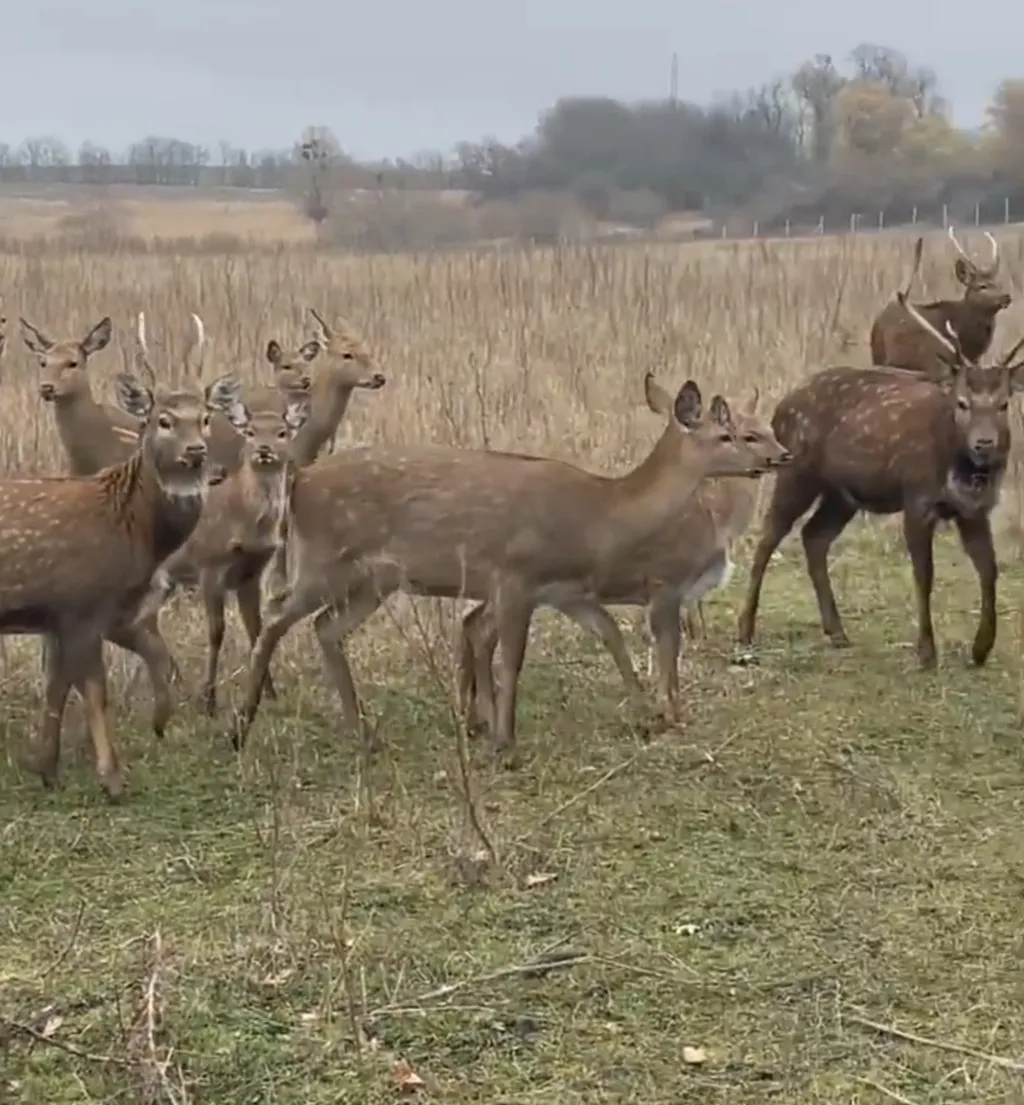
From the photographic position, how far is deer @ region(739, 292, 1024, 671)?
9.37 meters

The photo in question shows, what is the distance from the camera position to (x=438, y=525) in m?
8.20

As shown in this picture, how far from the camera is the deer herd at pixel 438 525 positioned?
761 centimetres

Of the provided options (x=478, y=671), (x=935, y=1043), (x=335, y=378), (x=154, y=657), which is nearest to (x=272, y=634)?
(x=154, y=657)

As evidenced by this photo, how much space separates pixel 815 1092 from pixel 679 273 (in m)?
15.5

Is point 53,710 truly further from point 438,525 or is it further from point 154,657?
point 438,525

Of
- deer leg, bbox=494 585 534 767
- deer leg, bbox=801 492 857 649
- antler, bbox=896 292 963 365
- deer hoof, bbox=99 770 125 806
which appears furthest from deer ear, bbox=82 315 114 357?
antler, bbox=896 292 963 365

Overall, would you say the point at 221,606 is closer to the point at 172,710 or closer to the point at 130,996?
the point at 172,710

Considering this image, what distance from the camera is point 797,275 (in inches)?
788

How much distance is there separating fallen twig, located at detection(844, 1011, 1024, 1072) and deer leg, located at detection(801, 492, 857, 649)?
4673 mm

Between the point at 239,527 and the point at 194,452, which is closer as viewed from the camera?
the point at 194,452

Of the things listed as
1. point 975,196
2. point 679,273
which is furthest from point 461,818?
point 975,196

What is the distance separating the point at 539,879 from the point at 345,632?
203 cm

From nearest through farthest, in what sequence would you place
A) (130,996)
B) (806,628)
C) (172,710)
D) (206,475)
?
(130,996) < (206,475) < (172,710) < (806,628)

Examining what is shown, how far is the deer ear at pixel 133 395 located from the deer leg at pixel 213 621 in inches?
37.1
